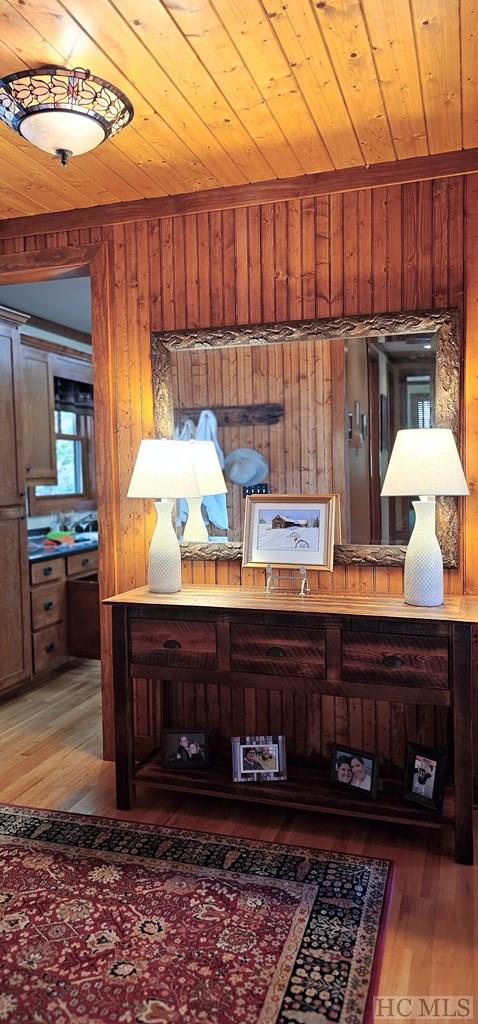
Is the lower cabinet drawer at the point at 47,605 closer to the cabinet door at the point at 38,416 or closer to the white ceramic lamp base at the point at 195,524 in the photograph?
the cabinet door at the point at 38,416

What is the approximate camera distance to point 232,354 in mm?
3027

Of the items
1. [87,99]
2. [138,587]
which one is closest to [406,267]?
[87,99]

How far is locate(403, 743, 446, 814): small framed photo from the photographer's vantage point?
2506 millimetres

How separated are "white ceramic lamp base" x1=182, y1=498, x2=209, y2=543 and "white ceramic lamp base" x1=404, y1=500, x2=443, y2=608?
3.00ft

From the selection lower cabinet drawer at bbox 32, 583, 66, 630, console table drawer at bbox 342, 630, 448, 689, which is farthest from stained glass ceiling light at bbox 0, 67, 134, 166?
lower cabinet drawer at bbox 32, 583, 66, 630

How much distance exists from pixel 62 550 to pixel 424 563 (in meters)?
3.07

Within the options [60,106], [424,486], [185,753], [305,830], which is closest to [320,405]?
[424,486]

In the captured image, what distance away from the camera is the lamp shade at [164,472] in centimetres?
280

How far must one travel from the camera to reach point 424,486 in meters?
2.49

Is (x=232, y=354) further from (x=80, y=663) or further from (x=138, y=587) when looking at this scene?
(x=80, y=663)

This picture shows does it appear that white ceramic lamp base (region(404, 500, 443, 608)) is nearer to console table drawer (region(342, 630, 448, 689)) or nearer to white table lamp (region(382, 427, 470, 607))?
white table lamp (region(382, 427, 470, 607))

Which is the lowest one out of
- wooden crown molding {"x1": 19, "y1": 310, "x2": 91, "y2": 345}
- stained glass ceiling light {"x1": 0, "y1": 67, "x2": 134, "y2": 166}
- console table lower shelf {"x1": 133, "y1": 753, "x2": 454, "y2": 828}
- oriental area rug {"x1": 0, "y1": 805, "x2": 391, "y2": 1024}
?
oriental area rug {"x1": 0, "y1": 805, "x2": 391, "y2": 1024}

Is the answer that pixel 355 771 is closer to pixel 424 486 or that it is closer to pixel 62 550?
pixel 424 486

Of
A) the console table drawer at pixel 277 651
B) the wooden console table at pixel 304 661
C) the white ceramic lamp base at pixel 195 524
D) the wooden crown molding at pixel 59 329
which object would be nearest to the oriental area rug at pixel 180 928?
the wooden console table at pixel 304 661
